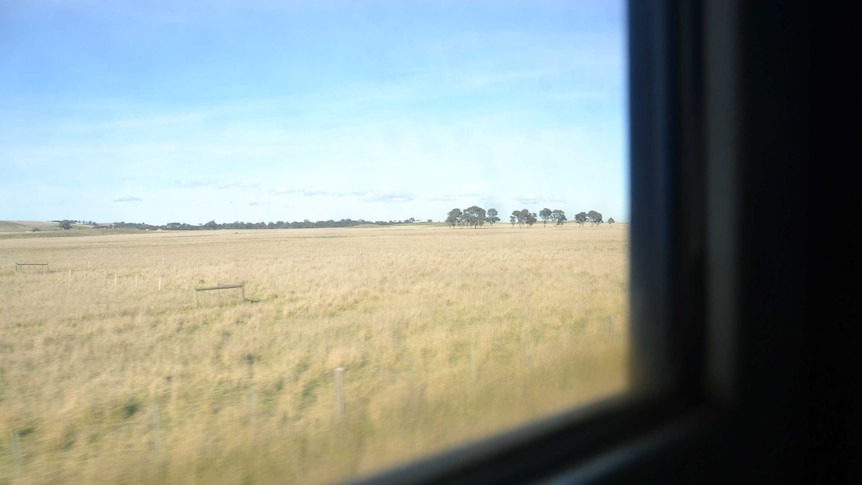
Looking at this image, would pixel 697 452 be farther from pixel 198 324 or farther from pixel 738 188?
pixel 198 324

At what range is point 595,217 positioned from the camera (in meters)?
4.29

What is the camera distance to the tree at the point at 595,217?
13.8ft

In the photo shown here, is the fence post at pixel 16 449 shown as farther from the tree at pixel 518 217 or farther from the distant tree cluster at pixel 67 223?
the tree at pixel 518 217

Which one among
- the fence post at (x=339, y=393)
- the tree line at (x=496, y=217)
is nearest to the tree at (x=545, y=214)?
the tree line at (x=496, y=217)

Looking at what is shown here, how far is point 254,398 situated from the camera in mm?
3404

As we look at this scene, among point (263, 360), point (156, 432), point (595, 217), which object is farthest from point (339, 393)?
point (595, 217)

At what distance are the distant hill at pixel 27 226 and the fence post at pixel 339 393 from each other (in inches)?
55.4

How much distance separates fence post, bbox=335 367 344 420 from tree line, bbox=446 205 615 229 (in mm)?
1584

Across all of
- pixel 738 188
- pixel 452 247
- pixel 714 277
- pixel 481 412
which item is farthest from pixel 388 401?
pixel 452 247

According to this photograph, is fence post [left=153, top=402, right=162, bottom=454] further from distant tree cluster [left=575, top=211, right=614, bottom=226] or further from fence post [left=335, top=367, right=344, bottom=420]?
distant tree cluster [left=575, top=211, right=614, bottom=226]

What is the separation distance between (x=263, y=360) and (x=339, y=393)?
0.71 m

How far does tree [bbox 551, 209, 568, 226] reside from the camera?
4.81 metres

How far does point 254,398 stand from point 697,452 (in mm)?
1935

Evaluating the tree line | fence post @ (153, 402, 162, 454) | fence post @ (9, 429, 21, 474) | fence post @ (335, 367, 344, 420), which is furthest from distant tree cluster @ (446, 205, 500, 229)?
fence post @ (9, 429, 21, 474)
